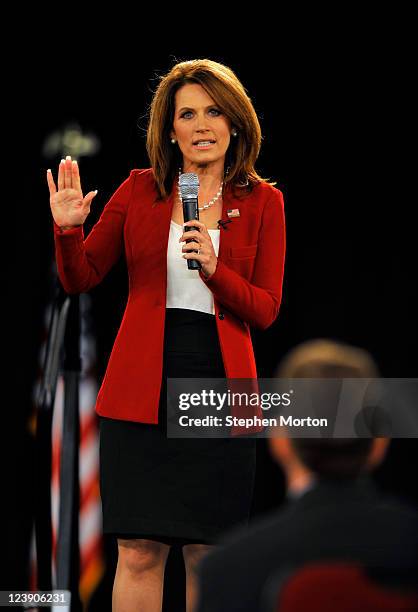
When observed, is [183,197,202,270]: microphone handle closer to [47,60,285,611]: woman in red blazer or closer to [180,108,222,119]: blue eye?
[47,60,285,611]: woman in red blazer

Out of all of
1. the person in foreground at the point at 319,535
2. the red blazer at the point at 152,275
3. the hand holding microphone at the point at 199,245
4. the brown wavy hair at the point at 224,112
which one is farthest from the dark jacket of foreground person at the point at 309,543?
the brown wavy hair at the point at 224,112

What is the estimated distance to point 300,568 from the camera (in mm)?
1427

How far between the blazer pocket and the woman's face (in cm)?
24

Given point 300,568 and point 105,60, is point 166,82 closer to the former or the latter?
point 105,60

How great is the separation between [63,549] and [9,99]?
5.61 ft

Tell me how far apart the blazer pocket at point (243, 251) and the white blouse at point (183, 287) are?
0.14 ft

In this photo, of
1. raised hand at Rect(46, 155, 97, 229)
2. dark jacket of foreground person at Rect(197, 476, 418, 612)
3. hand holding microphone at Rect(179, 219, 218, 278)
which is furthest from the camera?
raised hand at Rect(46, 155, 97, 229)

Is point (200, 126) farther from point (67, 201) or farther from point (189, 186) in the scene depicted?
point (67, 201)

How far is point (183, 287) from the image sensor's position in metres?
3.02

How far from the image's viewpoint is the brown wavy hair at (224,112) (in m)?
3.00

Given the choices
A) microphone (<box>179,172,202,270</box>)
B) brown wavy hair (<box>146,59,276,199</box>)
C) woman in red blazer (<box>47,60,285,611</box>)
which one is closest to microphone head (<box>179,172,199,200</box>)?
microphone (<box>179,172,202,270</box>)

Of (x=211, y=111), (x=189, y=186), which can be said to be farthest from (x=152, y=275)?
(x=211, y=111)

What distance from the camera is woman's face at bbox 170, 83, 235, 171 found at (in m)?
3.00

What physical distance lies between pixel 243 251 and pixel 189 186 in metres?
0.31
